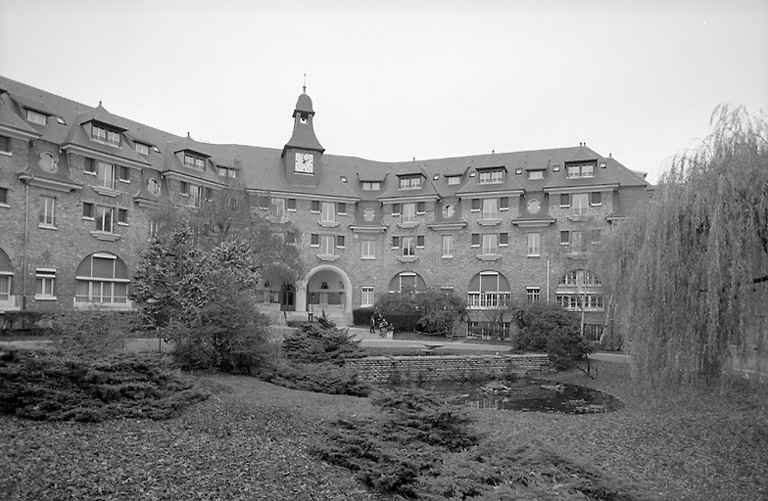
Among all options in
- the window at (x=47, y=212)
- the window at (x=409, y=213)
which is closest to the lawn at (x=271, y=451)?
the window at (x=47, y=212)

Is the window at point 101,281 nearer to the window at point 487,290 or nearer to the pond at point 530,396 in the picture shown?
the pond at point 530,396

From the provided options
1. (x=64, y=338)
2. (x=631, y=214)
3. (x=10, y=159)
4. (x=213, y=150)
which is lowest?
(x=64, y=338)

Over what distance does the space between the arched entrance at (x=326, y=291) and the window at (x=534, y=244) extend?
14.1m

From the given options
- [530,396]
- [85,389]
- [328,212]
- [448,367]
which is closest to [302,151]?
[328,212]

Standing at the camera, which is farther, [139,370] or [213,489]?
[139,370]

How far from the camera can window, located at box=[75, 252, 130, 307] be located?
30.5 m

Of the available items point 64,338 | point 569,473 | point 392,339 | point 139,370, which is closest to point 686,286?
point 569,473

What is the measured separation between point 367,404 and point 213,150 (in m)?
35.0

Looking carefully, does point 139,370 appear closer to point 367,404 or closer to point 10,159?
point 367,404

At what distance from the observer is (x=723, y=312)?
10359 millimetres

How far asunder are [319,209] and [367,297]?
799 cm

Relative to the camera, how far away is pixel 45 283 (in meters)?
28.6

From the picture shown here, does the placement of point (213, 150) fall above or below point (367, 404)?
above

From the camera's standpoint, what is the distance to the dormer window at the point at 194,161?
1478 inches
